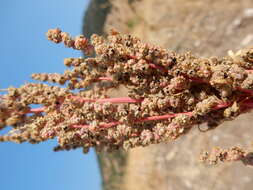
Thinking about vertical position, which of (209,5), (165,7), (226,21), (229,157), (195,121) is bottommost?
(229,157)

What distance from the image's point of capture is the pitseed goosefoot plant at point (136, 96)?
1378 mm

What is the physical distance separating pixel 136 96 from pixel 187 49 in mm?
4312

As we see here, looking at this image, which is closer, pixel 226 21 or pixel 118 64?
→ pixel 118 64

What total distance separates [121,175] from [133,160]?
0.73m

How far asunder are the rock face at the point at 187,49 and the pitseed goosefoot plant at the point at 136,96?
3.08m

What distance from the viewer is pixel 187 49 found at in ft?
18.6

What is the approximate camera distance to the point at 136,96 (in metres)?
1.50

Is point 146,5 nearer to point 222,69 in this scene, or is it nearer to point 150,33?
point 150,33

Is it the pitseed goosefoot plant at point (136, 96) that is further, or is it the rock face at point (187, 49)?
the rock face at point (187, 49)

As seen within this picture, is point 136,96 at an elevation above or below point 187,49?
below

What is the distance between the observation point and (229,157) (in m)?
1.53

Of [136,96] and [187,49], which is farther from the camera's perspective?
[187,49]

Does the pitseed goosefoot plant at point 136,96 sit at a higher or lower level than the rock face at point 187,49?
lower

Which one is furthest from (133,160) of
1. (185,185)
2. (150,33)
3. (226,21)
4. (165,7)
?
(226,21)
